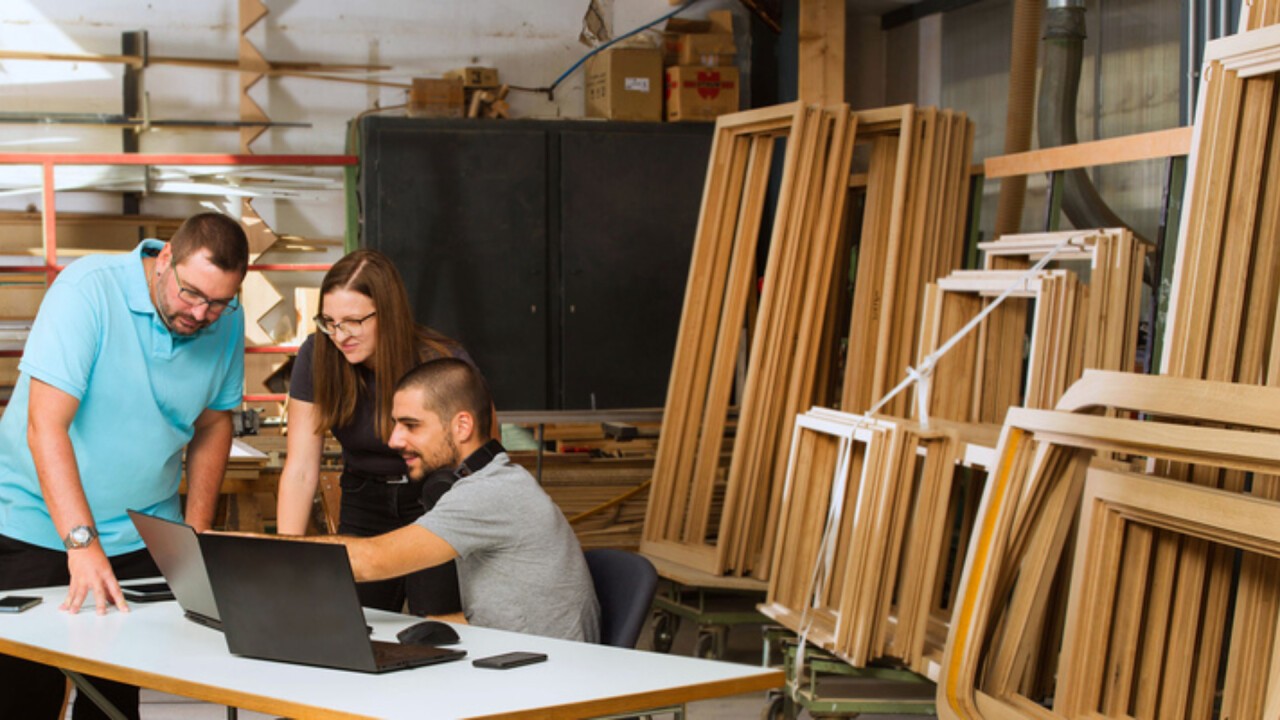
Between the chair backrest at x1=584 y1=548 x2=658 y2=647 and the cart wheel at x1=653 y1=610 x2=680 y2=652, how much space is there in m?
2.12

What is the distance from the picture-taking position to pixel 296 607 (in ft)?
7.38

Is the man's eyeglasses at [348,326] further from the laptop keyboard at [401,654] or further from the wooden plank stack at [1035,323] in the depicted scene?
the wooden plank stack at [1035,323]

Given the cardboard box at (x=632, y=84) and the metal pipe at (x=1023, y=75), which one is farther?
the cardboard box at (x=632, y=84)

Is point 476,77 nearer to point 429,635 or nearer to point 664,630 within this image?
point 664,630

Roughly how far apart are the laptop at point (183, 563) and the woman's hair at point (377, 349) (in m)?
0.51

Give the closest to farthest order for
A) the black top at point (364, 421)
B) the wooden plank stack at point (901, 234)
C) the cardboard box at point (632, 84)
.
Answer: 1. the black top at point (364, 421)
2. the wooden plank stack at point (901, 234)
3. the cardboard box at point (632, 84)

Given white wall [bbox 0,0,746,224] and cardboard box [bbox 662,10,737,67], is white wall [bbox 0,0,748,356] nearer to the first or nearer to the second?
white wall [bbox 0,0,746,224]

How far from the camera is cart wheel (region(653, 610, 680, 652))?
489cm

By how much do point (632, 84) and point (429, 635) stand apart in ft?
17.8

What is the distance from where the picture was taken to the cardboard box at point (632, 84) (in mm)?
7422

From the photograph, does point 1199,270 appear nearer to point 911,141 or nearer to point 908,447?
point 908,447

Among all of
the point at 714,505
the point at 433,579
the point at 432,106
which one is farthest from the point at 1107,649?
the point at 432,106

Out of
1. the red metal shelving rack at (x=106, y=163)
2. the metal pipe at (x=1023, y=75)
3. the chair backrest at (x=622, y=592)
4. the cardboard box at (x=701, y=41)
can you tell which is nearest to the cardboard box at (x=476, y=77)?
the red metal shelving rack at (x=106, y=163)

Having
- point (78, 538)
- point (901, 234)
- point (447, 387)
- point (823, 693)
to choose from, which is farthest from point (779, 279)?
point (78, 538)
